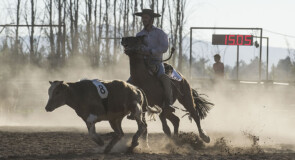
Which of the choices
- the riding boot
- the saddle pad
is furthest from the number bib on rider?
the saddle pad

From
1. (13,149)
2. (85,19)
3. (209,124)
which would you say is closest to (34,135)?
(13,149)

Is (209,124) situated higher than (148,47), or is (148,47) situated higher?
(148,47)

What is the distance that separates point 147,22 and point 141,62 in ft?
3.04

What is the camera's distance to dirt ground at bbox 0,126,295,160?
408 inches

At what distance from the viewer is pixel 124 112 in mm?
11023

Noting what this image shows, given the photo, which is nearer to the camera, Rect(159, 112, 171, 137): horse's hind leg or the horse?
the horse

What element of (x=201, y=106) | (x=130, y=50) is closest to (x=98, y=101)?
(x=130, y=50)

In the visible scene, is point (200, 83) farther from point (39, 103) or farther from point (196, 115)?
point (196, 115)

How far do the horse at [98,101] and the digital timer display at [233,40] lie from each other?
1066 inches

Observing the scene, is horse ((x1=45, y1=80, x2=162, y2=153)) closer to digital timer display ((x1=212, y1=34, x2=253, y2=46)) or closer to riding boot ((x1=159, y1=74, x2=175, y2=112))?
riding boot ((x1=159, y1=74, x2=175, y2=112))

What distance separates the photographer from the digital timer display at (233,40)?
1490 inches

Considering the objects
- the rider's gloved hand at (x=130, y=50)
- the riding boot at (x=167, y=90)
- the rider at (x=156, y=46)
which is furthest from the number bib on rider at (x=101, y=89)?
the riding boot at (x=167, y=90)

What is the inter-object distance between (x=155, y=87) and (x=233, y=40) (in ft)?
86.0

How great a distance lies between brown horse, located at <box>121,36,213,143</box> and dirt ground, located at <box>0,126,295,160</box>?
64 cm
